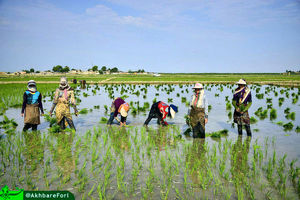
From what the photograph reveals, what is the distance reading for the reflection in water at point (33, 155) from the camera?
415cm

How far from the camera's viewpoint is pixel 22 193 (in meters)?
3.12

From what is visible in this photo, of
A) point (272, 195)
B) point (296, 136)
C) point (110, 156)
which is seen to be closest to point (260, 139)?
point (296, 136)

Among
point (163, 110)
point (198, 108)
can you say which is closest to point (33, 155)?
point (163, 110)

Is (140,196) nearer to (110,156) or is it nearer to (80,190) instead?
(80,190)

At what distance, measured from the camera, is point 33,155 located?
17.1 feet

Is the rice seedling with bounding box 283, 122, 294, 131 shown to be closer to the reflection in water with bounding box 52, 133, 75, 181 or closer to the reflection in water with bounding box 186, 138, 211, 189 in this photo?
the reflection in water with bounding box 186, 138, 211, 189

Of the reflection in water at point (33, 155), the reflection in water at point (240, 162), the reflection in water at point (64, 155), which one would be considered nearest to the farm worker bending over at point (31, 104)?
the reflection in water at point (33, 155)

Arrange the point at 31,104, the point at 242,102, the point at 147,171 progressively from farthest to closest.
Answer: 1. the point at 31,104
2. the point at 242,102
3. the point at 147,171

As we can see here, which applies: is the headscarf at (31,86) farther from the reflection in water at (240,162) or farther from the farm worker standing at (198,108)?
the reflection in water at (240,162)

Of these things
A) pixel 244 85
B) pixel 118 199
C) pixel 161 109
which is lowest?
pixel 118 199

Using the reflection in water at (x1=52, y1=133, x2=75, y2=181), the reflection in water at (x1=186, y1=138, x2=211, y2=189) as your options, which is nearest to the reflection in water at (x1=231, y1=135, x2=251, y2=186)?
the reflection in water at (x1=186, y1=138, x2=211, y2=189)

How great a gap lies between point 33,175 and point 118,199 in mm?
1782

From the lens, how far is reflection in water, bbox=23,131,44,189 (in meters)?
4.15

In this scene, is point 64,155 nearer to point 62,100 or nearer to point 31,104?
point 62,100
